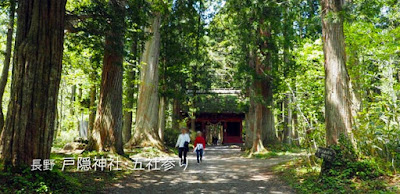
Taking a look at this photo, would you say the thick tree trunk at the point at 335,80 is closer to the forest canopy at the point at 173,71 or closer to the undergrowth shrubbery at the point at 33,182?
the forest canopy at the point at 173,71

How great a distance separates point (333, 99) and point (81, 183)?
18.7ft

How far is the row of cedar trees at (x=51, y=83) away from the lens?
4.90 metres

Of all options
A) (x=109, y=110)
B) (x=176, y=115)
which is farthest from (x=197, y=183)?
(x=176, y=115)

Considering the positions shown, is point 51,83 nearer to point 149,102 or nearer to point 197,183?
point 197,183

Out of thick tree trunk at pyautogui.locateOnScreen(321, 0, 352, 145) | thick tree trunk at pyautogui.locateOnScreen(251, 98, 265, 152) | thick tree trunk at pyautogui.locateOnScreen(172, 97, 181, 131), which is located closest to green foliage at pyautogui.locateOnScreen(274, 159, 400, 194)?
thick tree trunk at pyautogui.locateOnScreen(321, 0, 352, 145)

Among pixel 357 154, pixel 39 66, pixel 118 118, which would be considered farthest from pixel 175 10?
pixel 357 154

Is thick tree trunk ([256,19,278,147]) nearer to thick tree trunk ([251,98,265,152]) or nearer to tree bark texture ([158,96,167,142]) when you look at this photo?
thick tree trunk ([251,98,265,152])

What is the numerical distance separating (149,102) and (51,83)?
8.94 meters

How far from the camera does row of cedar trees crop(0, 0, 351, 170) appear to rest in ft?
16.1

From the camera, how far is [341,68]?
6.64m

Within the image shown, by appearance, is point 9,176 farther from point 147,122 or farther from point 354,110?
point 147,122

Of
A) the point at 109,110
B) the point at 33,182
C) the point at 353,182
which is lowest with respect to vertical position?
the point at 353,182

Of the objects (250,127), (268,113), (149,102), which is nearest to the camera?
(149,102)

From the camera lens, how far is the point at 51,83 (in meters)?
5.18
